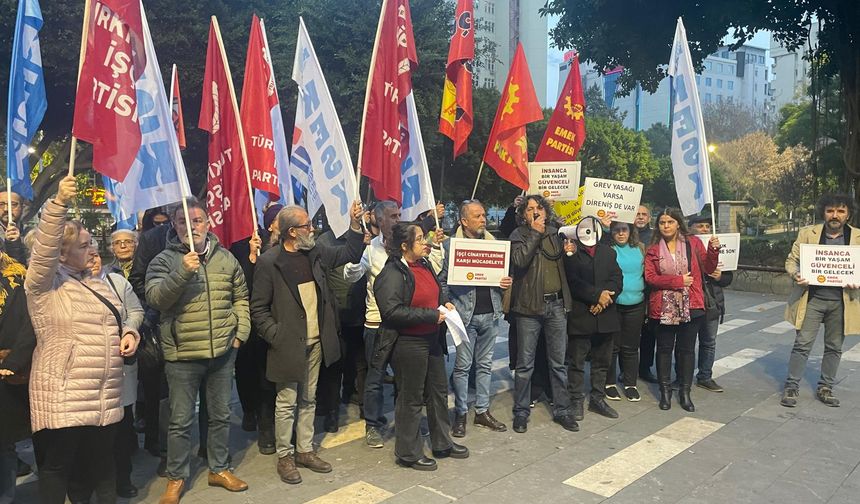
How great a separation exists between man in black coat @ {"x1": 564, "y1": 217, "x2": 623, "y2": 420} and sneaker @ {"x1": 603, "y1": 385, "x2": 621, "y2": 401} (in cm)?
50

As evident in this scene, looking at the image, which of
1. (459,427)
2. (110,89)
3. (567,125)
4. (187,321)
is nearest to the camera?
(110,89)

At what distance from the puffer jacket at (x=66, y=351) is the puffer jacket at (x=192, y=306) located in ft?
1.73

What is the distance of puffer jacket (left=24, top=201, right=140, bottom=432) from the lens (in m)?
3.50

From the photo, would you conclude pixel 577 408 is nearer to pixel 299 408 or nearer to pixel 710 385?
pixel 710 385

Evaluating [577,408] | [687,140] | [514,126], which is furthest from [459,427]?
[687,140]

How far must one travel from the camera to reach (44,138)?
68.7 ft

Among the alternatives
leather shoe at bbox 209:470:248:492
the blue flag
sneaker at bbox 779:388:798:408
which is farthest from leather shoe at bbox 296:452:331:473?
sneaker at bbox 779:388:798:408

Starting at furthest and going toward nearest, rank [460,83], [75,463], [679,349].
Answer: [460,83]
[679,349]
[75,463]

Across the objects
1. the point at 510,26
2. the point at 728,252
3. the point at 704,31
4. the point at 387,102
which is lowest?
the point at 728,252

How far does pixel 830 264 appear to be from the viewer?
20.7ft

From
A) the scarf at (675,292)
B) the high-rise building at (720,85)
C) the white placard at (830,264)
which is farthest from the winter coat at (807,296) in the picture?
the high-rise building at (720,85)

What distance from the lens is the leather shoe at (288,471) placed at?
4.61 m

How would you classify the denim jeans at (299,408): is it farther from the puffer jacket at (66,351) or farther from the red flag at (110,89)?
the red flag at (110,89)

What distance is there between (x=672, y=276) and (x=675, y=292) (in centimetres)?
16
